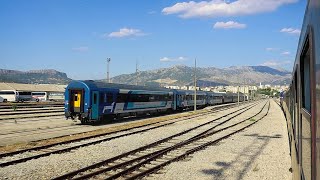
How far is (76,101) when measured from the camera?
2658 centimetres

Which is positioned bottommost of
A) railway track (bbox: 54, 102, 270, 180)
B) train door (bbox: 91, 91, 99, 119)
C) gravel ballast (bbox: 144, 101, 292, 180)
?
gravel ballast (bbox: 144, 101, 292, 180)

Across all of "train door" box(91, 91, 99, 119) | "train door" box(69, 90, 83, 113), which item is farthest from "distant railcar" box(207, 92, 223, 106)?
"train door" box(69, 90, 83, 113)

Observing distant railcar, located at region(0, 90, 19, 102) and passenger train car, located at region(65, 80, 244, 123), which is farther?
distant railcar, located at region(0, 90, 19, 102)

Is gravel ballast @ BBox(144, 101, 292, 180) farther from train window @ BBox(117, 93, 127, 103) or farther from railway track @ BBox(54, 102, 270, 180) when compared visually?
train window @ BBox(117, 93, 127, 103)

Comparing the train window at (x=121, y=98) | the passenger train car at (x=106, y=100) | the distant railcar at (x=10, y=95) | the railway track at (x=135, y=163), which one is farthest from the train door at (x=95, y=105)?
the distant railcar at (x=10, y=95)

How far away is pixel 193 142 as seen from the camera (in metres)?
18.5

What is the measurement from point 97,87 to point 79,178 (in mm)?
17495

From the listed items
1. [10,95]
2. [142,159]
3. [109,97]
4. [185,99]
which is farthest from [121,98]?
[10,95]

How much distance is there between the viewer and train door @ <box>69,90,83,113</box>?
86.2 feet

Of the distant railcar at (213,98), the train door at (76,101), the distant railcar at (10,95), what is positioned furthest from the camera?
the distant railcar at (10,95)

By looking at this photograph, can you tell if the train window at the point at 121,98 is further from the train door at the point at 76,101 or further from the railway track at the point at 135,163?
the railway track at the point at 135,163

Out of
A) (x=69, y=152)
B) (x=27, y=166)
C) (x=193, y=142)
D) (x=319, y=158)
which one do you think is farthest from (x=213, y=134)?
(x=319, y=158)

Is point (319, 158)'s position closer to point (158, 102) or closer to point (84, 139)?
point (84, 139)

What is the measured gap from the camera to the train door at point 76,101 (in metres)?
26.3
